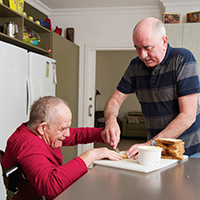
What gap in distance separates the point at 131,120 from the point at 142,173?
6.65 metres

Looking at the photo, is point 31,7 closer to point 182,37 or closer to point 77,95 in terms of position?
point 77,95

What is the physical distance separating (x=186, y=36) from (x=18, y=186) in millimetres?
3161

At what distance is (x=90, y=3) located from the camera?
4273 millimetres

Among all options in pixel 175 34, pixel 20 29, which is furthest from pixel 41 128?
pixel 175 34

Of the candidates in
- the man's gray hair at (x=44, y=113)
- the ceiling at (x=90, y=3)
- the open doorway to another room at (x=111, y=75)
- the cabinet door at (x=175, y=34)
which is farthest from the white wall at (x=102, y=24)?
the open doorway to another room at (x=111, y=75)

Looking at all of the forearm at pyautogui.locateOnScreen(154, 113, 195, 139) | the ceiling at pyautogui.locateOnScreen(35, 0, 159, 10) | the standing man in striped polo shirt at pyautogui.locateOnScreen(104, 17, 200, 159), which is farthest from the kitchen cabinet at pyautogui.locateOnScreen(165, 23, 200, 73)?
the forearm at pyautogui.locateOnScreen(154, 113, 195, 139)

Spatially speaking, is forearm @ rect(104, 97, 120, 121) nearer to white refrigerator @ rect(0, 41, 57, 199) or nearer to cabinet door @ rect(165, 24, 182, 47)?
white refrigerator @ rect(0, 41, 57, 199)

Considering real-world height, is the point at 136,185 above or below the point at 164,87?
below

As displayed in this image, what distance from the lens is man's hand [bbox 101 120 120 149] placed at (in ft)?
4.87

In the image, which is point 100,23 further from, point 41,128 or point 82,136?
point 41,128

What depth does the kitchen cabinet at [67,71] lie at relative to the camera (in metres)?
3.91

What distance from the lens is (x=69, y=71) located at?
4320 mm

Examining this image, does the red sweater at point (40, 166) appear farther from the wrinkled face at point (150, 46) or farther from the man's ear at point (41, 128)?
the wrinkled face at point (150, 46)

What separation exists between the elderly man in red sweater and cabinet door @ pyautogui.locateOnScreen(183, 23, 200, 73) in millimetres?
2538
